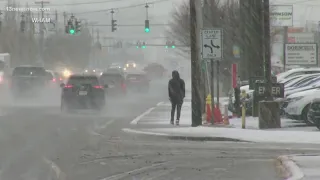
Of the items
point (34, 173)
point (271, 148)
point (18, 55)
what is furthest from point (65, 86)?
point (18, 55)

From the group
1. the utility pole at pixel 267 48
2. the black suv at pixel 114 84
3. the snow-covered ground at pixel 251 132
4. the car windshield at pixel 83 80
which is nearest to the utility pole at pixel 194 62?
the snow-covered ground at pixel 251 132

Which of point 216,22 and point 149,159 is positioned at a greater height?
point 216,22

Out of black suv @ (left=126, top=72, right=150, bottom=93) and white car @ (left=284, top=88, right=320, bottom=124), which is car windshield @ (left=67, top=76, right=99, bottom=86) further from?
black suv @ (left=126, top=72, right=150, bottom=93)

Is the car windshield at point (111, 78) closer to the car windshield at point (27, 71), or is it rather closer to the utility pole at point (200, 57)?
the car windshield at point (27, 71)

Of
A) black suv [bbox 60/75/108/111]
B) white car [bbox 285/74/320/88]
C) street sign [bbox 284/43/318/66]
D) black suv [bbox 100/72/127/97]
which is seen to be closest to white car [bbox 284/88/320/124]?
white car [bbox 285/74/320/88]

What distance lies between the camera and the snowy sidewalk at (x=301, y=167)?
912 centimetres

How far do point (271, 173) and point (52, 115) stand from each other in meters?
14.8

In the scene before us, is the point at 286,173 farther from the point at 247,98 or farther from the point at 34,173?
the point at 247,98

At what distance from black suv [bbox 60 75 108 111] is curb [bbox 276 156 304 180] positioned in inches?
575

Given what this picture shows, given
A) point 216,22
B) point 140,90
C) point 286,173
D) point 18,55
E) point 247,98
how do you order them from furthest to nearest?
1. point 18,55
2. point 140,90
3. point 216,22
4. point 247,98
5. point 286,173

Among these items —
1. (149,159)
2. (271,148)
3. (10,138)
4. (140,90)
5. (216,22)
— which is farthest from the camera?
(140,90)

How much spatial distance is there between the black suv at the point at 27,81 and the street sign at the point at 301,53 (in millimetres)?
15801

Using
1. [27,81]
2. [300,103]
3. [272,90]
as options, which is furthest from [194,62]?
[27,81]

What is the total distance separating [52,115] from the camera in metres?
23.5
